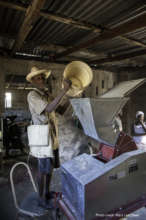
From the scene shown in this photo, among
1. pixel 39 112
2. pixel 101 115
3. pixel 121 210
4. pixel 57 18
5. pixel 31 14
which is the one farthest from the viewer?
pixel 57 18

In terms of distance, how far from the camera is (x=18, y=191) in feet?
8.83

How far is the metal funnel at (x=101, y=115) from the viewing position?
1.33 meters

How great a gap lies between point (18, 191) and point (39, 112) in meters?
1.55

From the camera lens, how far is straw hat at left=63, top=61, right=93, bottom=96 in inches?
80.3

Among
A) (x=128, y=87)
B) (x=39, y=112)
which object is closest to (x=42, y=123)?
(x=39, y=112)

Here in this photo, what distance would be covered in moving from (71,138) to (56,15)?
2.42 meters

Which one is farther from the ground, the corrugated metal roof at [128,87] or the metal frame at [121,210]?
the corrugated metal roof at [128,87]

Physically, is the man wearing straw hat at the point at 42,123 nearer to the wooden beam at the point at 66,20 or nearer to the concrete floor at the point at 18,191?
the concrete floor at the point at 18,191

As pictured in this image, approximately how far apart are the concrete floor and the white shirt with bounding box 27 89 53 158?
31.6 inches

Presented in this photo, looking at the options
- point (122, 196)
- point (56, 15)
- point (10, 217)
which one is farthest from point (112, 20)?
point (10, 217)

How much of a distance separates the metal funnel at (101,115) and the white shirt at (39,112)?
592mm

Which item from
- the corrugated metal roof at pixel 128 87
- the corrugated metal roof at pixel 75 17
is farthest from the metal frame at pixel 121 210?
the corrugated metal roof at pixel 75 17

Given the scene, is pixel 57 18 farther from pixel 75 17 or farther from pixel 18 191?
pixel 18 191

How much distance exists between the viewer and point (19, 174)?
10.9 ft
